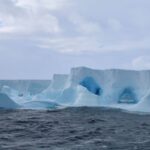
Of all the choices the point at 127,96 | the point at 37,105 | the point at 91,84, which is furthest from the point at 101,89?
the point at 37,105

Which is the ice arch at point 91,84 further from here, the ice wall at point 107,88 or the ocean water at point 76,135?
the ocean water at point 76,135

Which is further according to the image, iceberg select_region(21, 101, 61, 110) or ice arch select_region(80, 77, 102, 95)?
ice arch select_region(80, 77, 102, 95)

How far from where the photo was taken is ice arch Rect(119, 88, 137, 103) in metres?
22.6

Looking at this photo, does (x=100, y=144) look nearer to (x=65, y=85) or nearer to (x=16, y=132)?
(x=16, y=132)

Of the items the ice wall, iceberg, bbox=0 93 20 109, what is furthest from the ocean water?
the ice wall

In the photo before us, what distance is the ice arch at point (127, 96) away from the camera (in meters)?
22.6

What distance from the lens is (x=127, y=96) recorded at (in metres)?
23.5

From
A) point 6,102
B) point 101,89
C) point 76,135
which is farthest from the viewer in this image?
point 101,89

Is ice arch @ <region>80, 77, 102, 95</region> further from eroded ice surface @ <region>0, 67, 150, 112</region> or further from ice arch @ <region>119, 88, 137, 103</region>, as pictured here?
ice arch @ <region>119, 88, 137, 103</region>

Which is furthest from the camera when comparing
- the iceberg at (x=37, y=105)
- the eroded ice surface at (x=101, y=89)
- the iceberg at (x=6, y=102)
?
the eroded ice surface at (x=101, y=89)

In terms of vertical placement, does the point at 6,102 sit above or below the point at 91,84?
below

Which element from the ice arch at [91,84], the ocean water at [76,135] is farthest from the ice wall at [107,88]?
the ocean water at [76,135]

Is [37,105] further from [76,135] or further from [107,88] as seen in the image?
[76,135]

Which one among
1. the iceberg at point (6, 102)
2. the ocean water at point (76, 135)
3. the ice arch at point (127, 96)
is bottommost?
the ocean water at point (76, 135)
